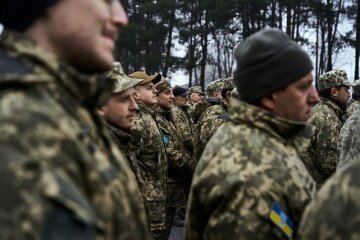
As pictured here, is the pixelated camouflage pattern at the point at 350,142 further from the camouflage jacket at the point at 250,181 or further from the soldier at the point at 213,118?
the soldier at the point at 213,118

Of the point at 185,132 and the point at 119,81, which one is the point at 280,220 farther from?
the point at 185,132

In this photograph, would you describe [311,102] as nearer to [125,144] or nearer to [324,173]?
[125,144]

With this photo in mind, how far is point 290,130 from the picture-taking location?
3037 millimetres

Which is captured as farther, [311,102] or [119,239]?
[311,102]

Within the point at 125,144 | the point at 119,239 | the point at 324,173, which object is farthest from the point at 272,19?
the point at 119,239

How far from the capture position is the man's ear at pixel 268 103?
3119 millimetres

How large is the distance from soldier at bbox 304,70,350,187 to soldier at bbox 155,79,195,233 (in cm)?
171

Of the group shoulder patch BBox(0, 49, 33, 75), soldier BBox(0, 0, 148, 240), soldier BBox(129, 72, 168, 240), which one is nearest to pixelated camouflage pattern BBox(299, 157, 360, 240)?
soldier BBox(0, 0, 148, 240)

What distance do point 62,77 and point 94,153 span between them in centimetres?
24

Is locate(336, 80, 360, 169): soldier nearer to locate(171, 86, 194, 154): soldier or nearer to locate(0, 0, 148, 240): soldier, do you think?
locate(171, 86, 194, 154): soldier

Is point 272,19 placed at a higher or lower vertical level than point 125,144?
higher

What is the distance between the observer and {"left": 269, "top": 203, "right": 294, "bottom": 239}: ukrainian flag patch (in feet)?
9.07

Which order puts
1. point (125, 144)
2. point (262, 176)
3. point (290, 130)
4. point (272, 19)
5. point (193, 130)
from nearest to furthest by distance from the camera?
point (262, 176)
point (290, 130)
point (125, 144)
point (193, 130)
point (272, 19)

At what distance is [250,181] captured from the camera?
2791 mm
